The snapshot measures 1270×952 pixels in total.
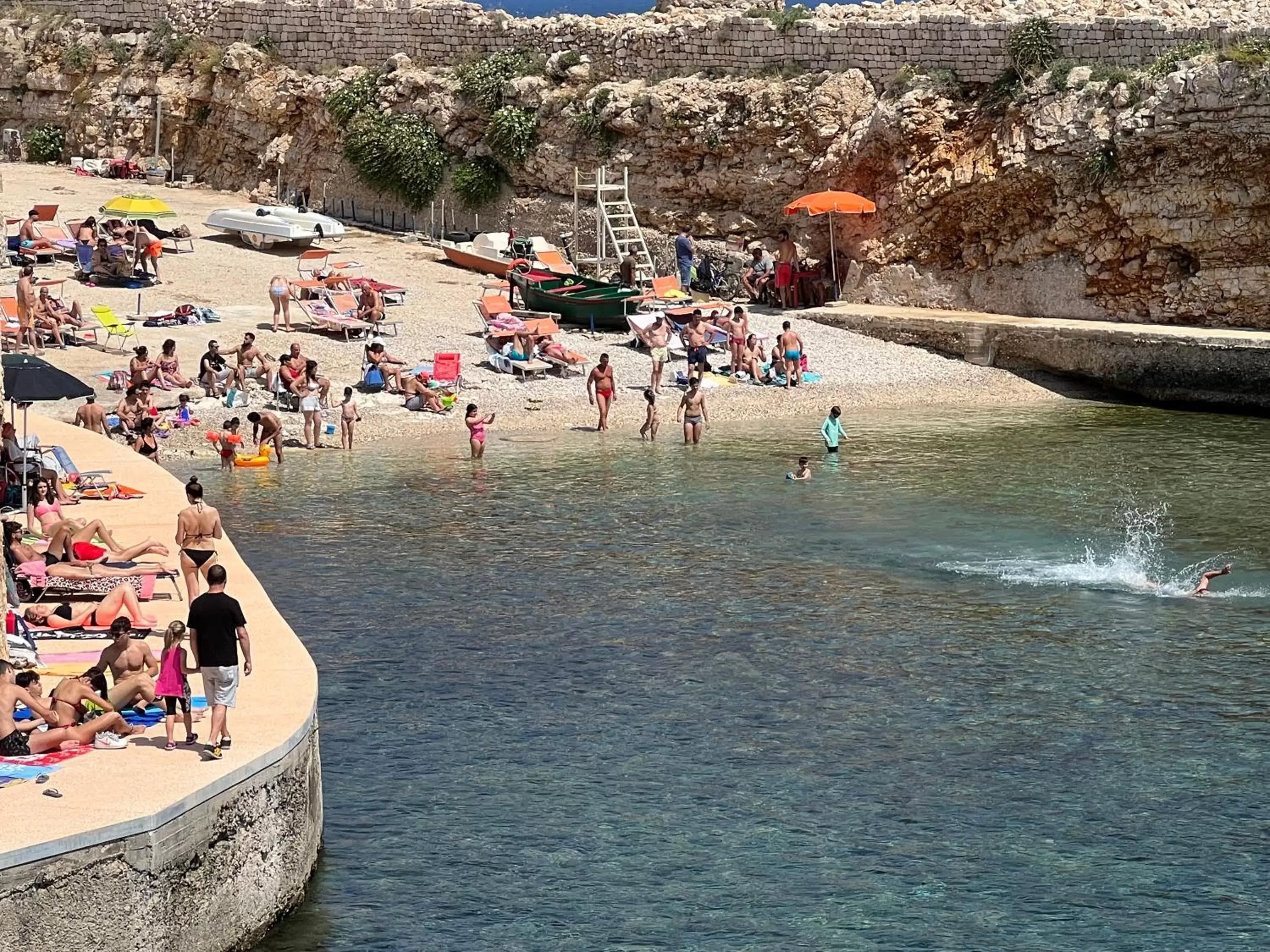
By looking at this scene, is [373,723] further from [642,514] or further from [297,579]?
[642,514]

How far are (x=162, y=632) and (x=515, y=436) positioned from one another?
1230cm

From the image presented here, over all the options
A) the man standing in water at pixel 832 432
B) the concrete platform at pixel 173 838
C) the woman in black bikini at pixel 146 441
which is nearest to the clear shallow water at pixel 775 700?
the concrete platform at pixel 173 838

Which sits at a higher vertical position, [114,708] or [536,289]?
[536,289]

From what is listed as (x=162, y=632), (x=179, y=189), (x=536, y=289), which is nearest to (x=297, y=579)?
(x=162, y=632)

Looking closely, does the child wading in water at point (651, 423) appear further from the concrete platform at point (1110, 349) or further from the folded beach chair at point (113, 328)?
the folded beach chair at point (113, 328)

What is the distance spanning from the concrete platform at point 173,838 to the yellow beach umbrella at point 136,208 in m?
20.5

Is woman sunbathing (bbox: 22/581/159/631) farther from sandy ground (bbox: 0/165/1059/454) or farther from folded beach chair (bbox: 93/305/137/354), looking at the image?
folded beach chair (bbox: 93/305/137/354)

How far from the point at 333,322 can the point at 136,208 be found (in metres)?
4.75

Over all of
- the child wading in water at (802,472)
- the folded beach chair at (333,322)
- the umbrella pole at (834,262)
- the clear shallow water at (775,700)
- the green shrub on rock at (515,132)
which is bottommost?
the clear shallow water at (775,700)

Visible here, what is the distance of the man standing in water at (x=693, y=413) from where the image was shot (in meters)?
25.5

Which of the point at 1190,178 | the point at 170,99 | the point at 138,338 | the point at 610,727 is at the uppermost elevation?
the point at 170,99

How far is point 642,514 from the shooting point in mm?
21234

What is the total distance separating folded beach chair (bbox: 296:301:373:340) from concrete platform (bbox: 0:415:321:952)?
678 inches

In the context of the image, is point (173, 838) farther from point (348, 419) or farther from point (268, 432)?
point (348, 419)
